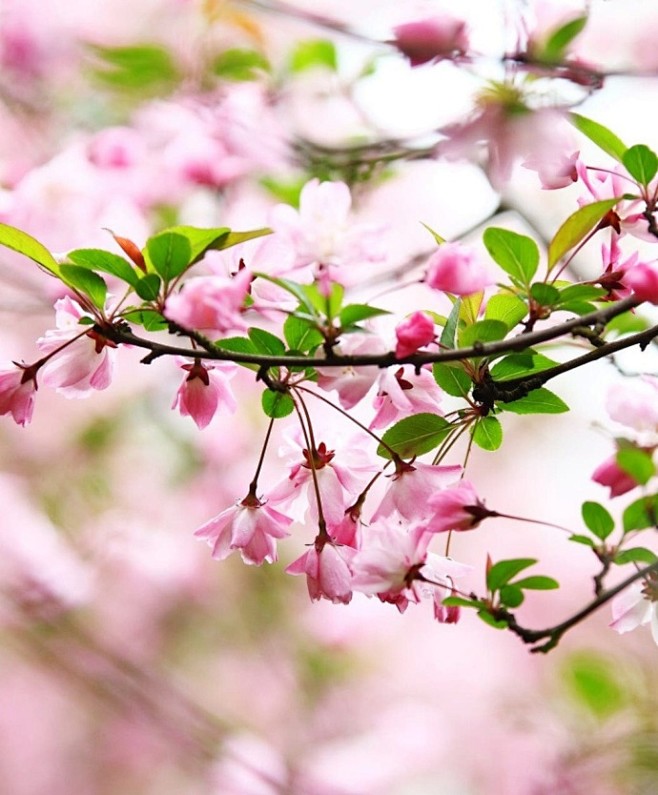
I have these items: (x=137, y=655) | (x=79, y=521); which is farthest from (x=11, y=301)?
(x=137, y=655)

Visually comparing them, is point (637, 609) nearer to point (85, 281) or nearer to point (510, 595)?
point (510, 595)

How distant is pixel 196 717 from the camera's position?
1706mm

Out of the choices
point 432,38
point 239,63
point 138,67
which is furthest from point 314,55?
point 432,38

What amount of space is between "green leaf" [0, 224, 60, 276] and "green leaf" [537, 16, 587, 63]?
0.36 metres

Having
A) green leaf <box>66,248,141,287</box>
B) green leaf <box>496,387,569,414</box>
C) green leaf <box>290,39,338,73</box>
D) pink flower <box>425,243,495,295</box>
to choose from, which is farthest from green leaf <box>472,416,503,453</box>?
green leaf <box>290,39,338,73</box>

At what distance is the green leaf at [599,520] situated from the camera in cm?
61

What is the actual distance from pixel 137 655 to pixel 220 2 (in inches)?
56.4

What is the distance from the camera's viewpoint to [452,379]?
58cm

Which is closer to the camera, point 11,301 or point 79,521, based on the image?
point 11,301

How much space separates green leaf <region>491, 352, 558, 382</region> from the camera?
0.56m

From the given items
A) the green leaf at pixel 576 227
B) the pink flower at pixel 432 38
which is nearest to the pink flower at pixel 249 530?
the green leaf at pixel 576 227

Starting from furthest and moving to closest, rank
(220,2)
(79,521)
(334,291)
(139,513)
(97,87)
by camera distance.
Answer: (139,513) < (79,521) < (97,87) < (220,2) < (334,291)

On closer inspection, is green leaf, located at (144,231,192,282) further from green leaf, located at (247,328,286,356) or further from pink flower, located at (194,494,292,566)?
pink flower, located at (194,494,292,566)

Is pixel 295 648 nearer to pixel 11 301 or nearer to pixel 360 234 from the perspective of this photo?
pixel 11 301
